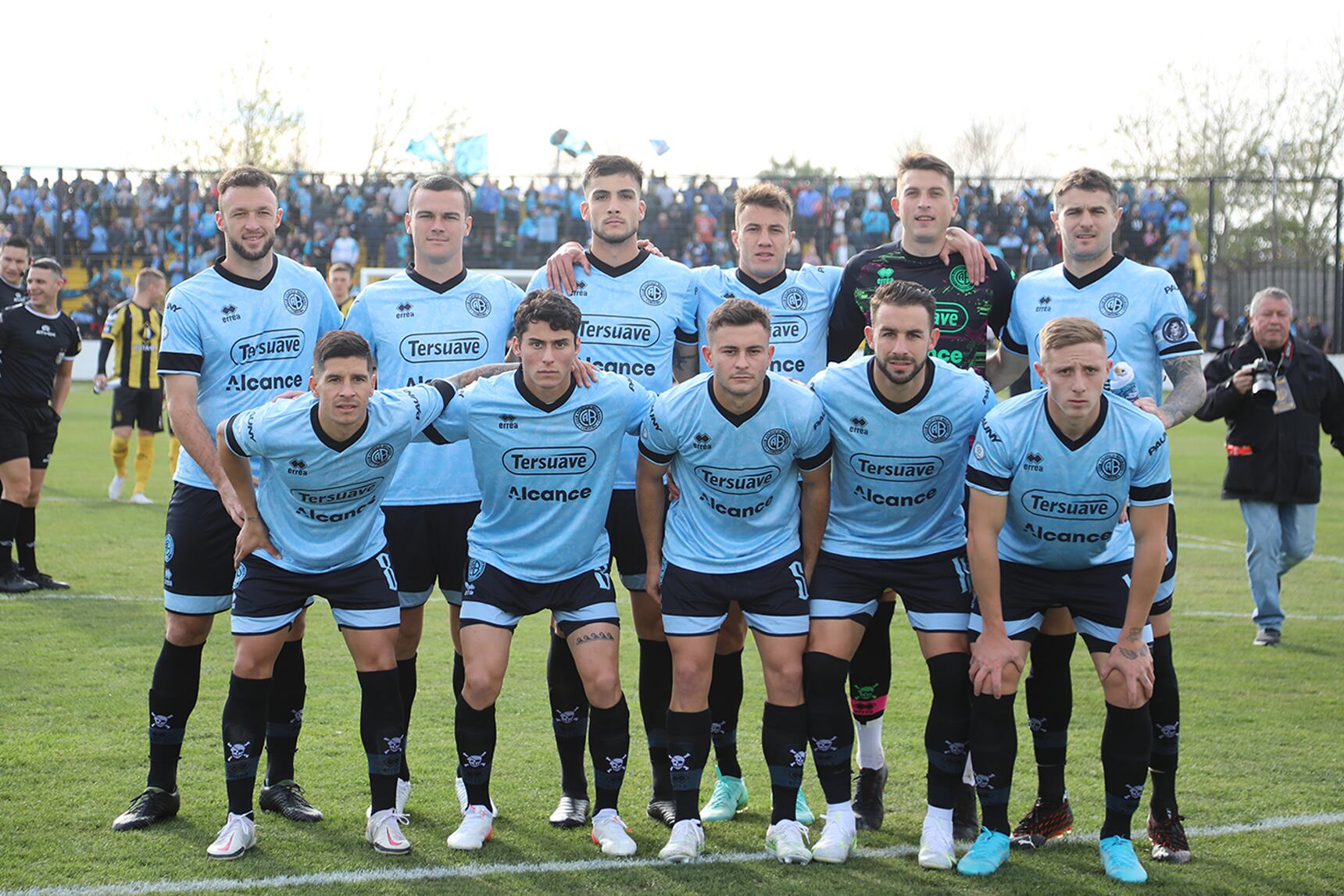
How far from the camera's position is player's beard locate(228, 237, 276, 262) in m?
4.80

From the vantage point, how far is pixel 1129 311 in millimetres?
4914

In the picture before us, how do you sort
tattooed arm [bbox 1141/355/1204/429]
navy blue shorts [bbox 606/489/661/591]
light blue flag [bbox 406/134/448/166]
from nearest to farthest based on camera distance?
tattooed arm [bbox 1141/355/1204/429] < navy blue shorts [bbox 606/489/661/591] < light blue flag [bbox 406/134/448/166]

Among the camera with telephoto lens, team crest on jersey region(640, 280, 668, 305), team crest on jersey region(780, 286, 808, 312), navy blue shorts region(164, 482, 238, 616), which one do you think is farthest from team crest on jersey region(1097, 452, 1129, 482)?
the camera with telephoto lens

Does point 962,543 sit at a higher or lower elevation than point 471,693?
higher

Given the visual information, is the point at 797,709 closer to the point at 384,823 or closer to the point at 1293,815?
the point at 384,823

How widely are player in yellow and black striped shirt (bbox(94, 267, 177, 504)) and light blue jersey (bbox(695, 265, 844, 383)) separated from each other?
9.43m

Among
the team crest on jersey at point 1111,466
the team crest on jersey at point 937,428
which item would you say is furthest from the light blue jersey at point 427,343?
the team crest on jersey at point 1111,466

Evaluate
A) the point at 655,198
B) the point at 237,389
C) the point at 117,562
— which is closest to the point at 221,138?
A: the point at 655,198

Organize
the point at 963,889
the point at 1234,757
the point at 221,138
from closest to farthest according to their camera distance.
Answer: the point at 963,889
the point at 1234,757
the point at 221,138

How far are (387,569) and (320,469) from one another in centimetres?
44

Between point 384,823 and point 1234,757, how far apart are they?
3632mm

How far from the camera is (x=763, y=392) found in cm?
456

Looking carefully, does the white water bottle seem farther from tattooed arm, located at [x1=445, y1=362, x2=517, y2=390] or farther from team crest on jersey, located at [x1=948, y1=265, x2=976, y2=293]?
tattooed arm, located at [x1=445, y1=362, x2=517, y2=390]

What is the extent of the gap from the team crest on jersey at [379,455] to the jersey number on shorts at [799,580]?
1458mm
